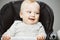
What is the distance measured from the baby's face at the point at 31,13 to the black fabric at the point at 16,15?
0.09m

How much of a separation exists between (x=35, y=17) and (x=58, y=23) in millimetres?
483

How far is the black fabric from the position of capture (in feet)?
4.79

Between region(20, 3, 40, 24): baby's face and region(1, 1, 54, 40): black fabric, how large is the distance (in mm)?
91

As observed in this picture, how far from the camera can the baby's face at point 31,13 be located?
1.40 meters

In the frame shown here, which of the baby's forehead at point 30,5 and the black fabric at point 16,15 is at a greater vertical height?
the baby's forehead at point 30,5

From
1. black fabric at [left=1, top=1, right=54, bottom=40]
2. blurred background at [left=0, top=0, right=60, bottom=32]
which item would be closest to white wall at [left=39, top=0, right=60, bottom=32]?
blurred background at [left=0, top=0, right=60, bottom=32]

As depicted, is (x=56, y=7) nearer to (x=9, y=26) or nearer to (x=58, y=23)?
(x=58, y=23)

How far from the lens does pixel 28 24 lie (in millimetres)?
1415

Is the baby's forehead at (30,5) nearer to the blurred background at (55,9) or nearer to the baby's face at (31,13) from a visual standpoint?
the baby's face at (31,13)

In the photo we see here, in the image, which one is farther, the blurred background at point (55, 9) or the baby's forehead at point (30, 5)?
the blurred background at point (55, 9)

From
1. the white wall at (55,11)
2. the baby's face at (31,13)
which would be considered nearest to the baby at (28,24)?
the baby's face at (31,13)

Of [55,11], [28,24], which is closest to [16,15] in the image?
[28,24]

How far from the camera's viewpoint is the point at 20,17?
1.49m

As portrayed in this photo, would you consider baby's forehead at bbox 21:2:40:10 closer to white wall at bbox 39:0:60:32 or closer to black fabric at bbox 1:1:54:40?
black fabric at bbox 1:1:54:40
